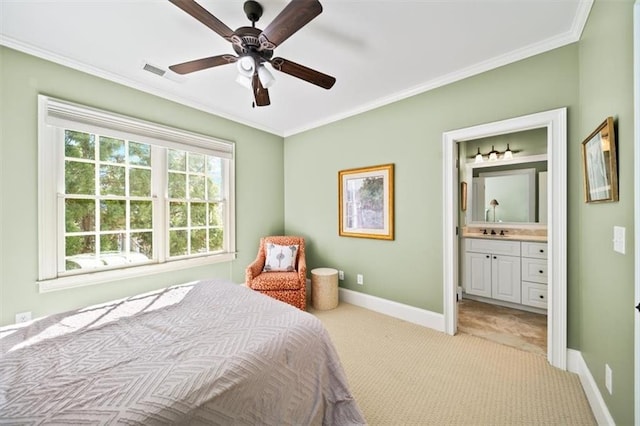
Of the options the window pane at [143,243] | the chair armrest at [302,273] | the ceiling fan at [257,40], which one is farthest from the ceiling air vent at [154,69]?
the chair armrest at [302,273]

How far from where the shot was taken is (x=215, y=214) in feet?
11.1

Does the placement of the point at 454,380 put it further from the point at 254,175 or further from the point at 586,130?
the point at 254,175

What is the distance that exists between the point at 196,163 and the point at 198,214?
660 millimetres

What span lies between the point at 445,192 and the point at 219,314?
7.52 feet

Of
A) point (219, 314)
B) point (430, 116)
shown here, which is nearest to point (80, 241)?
point (219, 314)

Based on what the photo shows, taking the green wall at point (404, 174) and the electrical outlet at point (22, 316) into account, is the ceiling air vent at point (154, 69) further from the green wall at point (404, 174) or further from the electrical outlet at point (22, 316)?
the electrical outlet at point (22, 316)

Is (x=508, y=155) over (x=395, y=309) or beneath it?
over

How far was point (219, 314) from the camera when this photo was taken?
Answer: 4.83ft

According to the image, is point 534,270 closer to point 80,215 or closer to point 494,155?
point 494,155

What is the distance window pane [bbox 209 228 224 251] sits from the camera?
333cm

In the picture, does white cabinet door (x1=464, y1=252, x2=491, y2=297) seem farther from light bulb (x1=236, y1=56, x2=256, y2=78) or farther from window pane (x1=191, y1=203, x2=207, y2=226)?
window pane (x1=191, y1=203, x2=207, y2=226)

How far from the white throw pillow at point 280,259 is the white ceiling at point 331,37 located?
1931mm

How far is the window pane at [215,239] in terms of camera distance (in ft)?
10.9

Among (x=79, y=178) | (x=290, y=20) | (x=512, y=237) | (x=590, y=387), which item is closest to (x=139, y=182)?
(x=79, y=178)
